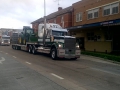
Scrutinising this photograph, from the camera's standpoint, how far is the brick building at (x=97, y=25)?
22734 mm

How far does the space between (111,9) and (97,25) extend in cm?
427

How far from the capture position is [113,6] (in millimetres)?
23203

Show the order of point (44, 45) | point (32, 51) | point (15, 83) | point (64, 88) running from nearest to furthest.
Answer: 1. point (64, 88)
2. point (15, 83)
3. point (44, 45)
4. point (32, 51)

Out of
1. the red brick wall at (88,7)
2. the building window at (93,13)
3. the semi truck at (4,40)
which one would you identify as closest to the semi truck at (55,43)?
the red brick wall at (88,7)

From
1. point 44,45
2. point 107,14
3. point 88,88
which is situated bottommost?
point 88,88

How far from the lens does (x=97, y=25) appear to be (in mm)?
20984

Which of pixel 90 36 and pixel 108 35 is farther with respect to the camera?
pixel 90 36

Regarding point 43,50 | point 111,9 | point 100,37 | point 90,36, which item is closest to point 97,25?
point 111,9

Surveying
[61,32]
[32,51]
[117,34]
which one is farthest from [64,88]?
[117,34]

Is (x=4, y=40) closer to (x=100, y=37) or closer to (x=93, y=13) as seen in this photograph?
(x=93, y=13)

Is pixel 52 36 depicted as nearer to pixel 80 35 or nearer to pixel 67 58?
pixel 67 58

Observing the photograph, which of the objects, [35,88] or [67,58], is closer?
[35,88]

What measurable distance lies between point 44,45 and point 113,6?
436 inches

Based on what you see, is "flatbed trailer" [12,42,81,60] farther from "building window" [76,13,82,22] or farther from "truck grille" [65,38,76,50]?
"building window" [76,13,82,22]
